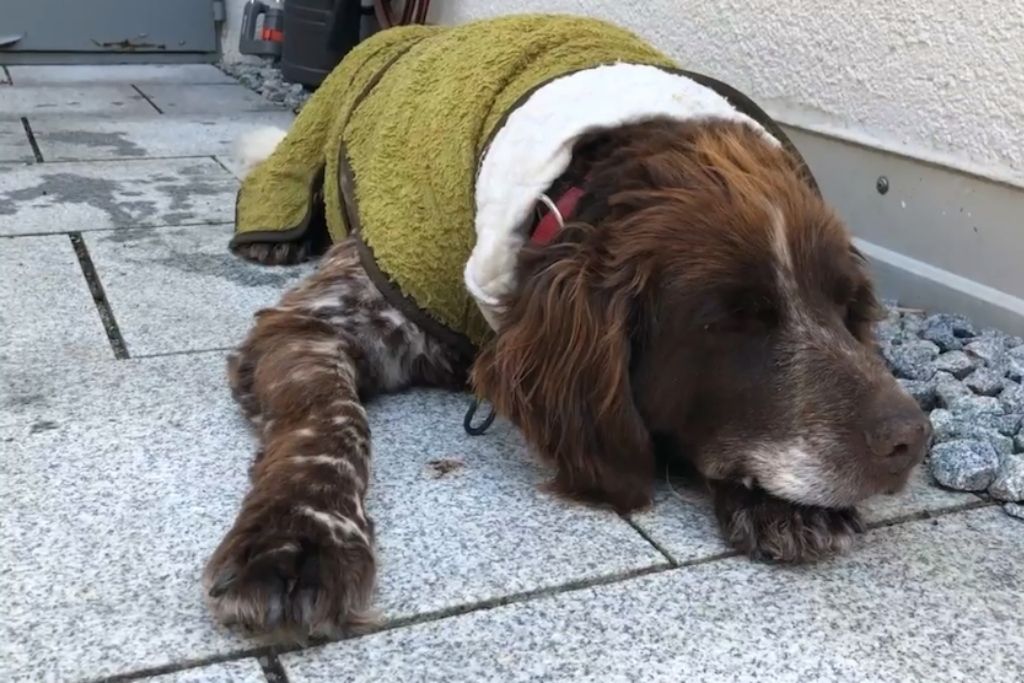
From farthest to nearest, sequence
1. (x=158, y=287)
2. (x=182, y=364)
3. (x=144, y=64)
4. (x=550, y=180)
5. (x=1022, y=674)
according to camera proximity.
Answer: (x=144, y=64) < (x=158, y=287) < (x=182, y=364) < (x=550, y=180) < (x=1022, y=674)

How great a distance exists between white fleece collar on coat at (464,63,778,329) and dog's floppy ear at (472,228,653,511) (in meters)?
0.10

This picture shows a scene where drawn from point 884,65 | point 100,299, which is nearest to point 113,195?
point 100,299

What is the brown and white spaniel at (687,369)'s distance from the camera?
2107mm

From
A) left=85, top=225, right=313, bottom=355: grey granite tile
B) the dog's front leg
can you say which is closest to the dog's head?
the dog's front leg

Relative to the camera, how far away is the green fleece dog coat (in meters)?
2.47

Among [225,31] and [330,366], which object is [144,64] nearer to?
[225,31]

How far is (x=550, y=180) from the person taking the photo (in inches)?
96.2

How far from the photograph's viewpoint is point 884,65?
11.7ft

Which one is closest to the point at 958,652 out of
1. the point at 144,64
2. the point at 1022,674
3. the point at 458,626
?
the point at 1022,674

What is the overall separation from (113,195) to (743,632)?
3656 mm

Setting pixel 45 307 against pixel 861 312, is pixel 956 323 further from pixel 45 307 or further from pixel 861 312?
pixel 45 307

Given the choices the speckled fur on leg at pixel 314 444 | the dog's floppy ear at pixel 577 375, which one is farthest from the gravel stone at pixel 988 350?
the speckled fur on leg at pixel 314 444

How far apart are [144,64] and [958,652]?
8418mm

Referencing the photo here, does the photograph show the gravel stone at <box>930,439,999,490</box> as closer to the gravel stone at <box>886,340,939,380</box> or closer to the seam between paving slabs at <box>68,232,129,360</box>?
the gravel stone at <box>886,340,939,380</box>
